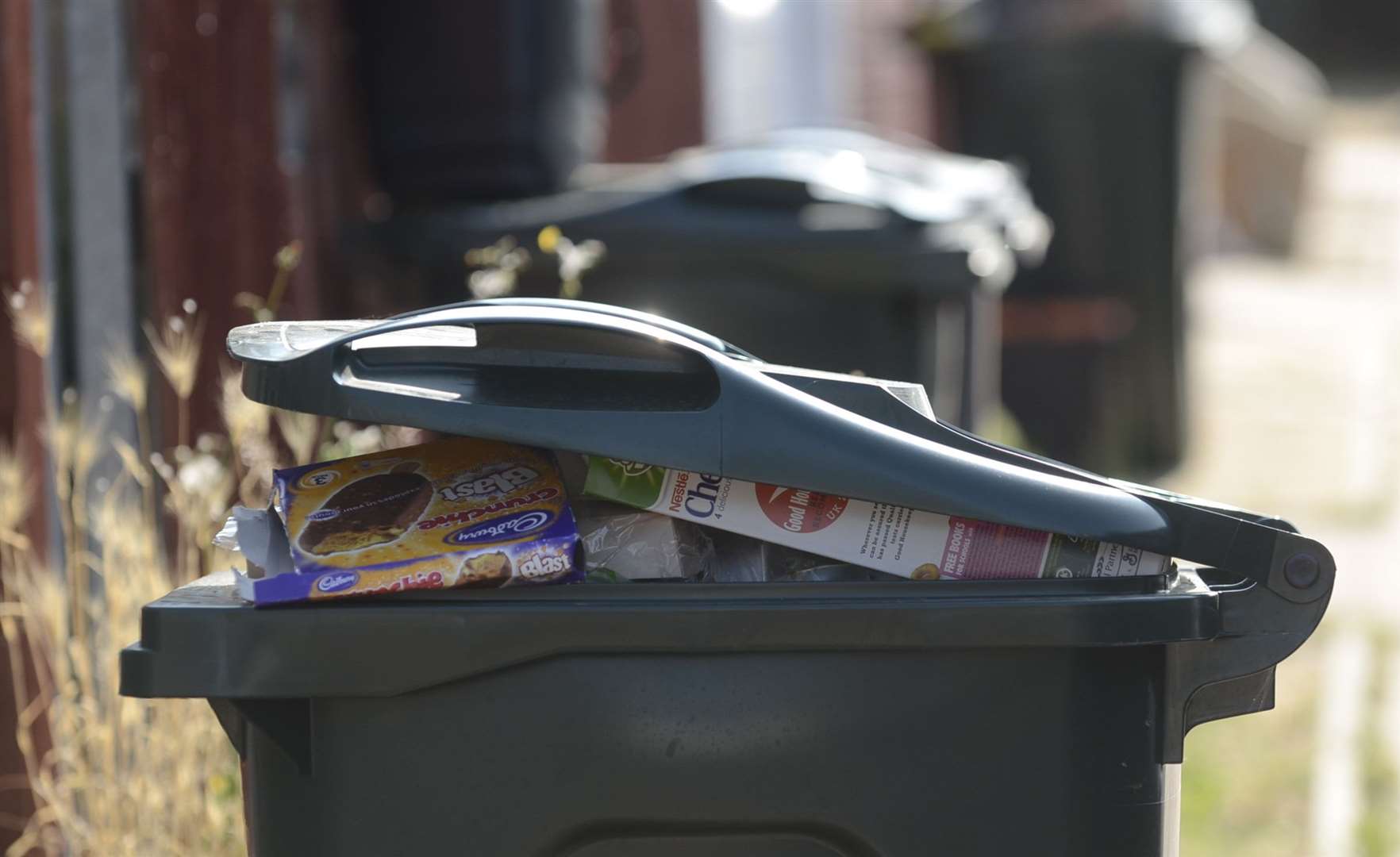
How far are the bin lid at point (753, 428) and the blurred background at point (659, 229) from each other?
33.1 inches

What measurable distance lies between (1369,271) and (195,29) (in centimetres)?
1617

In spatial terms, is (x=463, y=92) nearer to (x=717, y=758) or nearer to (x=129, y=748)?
(x=129, y=748)

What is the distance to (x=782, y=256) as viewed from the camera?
4.29m

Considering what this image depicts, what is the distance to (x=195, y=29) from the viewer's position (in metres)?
3.91

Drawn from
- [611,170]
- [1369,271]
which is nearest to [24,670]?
[611,170]

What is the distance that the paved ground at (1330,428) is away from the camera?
16.5ft

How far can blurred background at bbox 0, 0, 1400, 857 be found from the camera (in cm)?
334

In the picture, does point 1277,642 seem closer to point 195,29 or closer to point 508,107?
point 195,29

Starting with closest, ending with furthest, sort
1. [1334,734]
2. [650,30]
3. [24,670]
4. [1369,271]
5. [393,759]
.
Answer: [393,759], [24,670], [1334,734], [650,30], [1369,271]

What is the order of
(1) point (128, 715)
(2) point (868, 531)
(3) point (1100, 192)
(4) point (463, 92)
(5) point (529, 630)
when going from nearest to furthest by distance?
(5) point (529, 630), (2) point (868, 531), (1) point (128, 715), (4) point (463, 92), (3) point (1100, 192)

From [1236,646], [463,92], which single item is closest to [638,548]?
[1236,646]

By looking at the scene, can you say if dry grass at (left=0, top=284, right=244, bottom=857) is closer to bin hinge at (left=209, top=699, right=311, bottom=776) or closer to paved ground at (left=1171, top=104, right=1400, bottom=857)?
bin hinge at (left=209, top=699, right=311, bottom=776)

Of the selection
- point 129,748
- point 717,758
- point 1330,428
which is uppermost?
point 717,758

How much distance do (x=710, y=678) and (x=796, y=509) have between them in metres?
0.22
